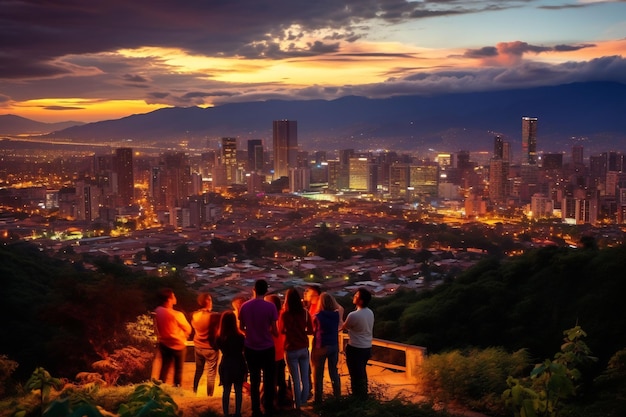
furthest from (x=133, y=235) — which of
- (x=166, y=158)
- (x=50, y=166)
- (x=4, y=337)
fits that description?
(x=4, y=337)

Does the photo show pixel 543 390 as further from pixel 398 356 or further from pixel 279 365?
pixel 398 356

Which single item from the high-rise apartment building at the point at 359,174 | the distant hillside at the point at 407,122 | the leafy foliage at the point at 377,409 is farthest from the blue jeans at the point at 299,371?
the high-rise apartment building at the point at 359,174

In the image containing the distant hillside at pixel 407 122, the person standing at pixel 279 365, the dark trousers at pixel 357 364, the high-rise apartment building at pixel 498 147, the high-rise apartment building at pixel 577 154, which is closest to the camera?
the person standing at pixel 279 365

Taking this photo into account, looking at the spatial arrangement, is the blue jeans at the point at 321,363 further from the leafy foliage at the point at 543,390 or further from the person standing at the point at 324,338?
the leafy foliage at the point at 543,390

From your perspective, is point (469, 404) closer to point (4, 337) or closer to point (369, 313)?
point (369, 313)

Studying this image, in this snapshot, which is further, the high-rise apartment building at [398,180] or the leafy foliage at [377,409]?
the high-rise apartment building at [398,180]

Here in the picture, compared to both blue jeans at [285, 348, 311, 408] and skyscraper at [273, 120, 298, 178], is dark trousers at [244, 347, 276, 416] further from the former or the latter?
skyscraper at [273, 120, 298, 178]

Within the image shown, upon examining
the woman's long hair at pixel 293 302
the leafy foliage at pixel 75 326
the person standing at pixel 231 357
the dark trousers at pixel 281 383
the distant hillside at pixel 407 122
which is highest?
the distant hillside at pixel 407 122

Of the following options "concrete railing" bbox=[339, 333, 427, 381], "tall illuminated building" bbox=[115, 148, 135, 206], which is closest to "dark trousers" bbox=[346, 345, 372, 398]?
"concrete railing" bbox=[339, 333, 427, 381]
